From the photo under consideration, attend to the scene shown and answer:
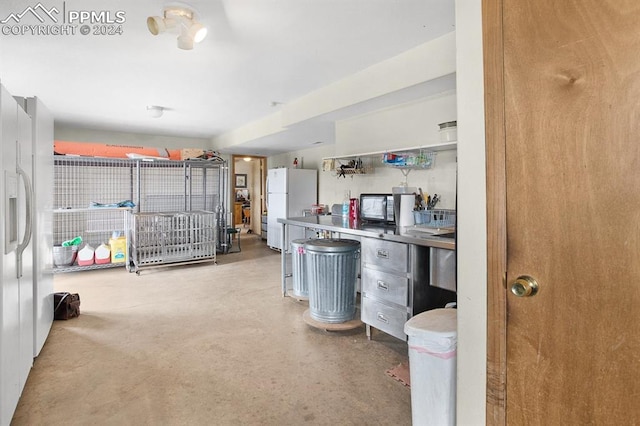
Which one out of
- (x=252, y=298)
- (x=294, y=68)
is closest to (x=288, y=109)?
(x=294, y=68)

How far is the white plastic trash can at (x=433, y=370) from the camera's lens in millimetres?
1342

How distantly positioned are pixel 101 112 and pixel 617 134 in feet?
18.5

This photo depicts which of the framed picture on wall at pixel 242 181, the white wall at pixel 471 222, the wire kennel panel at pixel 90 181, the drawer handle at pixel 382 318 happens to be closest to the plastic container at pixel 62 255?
the wire kennel panel at pixel 90 181

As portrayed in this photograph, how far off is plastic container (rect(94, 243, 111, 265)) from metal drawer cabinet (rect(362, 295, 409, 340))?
438cm

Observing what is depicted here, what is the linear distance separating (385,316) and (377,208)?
1241 mm

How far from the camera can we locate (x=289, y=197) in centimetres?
621

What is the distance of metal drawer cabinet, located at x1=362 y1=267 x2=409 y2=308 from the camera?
93.2 inches

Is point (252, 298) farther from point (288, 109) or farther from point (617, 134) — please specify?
point (617, 134)

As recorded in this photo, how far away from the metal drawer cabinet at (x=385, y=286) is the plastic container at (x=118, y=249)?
13.9ft

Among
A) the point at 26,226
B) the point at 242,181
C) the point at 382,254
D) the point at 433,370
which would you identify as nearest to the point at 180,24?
the point at 26,226

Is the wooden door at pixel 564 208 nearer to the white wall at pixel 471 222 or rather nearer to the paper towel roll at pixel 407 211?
the white wall at pixel 471 222

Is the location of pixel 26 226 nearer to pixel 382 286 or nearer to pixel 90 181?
pixel 382 286

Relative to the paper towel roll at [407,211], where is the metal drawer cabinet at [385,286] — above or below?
below

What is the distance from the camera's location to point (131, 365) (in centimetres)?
229
